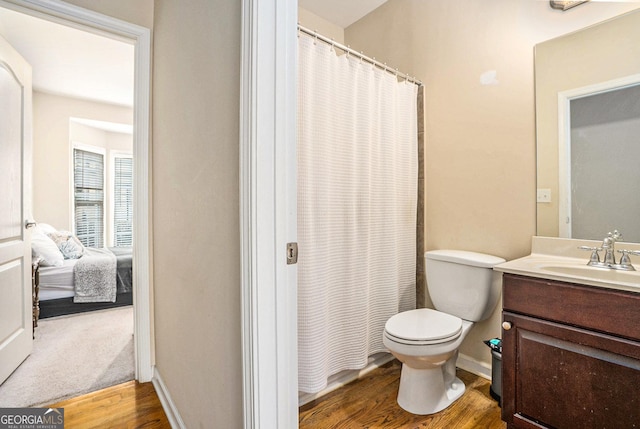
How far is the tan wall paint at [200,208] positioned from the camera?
2.96 feet

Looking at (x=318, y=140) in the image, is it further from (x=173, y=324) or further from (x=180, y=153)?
(x=173, y=324)

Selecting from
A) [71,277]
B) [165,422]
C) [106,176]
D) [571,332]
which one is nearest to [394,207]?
[571,332]

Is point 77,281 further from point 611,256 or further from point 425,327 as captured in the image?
point 611,256

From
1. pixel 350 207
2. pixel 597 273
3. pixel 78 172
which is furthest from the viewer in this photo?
pixel 78 172

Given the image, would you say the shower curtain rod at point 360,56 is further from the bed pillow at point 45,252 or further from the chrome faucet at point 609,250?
the bed pillow at point 45,252

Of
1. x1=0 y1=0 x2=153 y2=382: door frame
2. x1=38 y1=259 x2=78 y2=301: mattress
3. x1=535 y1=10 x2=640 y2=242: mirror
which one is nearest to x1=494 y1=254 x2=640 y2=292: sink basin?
x1=535 y1=10 x2=640 y2=242: mirror

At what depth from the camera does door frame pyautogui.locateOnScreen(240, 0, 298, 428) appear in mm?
768

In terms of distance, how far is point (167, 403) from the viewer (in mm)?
1583

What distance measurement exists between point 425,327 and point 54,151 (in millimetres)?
5311

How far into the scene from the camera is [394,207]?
6.75ft

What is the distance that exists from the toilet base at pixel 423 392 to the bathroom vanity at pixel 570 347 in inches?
12.6

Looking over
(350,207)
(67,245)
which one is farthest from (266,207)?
(67,245)

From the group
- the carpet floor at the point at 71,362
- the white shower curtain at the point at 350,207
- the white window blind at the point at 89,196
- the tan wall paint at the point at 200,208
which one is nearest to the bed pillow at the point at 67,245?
the carpet floor at the point at 71,362

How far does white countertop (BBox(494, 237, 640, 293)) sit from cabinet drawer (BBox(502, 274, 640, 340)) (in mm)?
26
